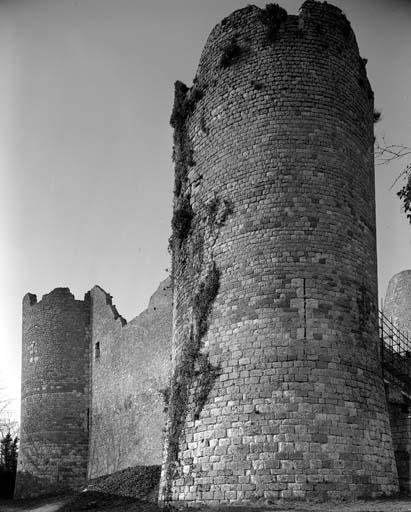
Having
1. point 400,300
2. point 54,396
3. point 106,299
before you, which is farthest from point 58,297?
point 400,300

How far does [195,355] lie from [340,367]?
2905 millimetres

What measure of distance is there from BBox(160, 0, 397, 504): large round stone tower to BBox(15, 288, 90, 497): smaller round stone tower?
575 inches

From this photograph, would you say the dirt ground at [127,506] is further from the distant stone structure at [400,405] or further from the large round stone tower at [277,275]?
the distant stone structure at [400,405]

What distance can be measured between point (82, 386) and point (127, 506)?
1252cm

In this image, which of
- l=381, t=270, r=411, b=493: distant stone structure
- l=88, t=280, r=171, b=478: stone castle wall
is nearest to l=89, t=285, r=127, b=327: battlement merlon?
l=88, t=280, r=171, b=478: stone castle wall

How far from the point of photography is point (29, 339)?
1315 inches

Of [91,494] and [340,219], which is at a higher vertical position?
[340,219]

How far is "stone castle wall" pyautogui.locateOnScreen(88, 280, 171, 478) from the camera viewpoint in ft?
84.2

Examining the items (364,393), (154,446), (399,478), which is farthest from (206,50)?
(154,446)

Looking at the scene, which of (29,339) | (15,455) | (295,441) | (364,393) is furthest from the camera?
(15,455)

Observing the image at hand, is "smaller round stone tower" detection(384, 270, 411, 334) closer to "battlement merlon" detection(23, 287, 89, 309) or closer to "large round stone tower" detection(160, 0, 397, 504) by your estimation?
"large round stone tower" detection(160, 0, 397, 504)

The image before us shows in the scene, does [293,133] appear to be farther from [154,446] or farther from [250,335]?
[154,446]

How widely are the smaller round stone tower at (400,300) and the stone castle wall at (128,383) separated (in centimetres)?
749

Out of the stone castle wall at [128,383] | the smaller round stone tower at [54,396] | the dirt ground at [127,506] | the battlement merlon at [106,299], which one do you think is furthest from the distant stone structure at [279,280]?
the smaller round stone tower at [54,396]
